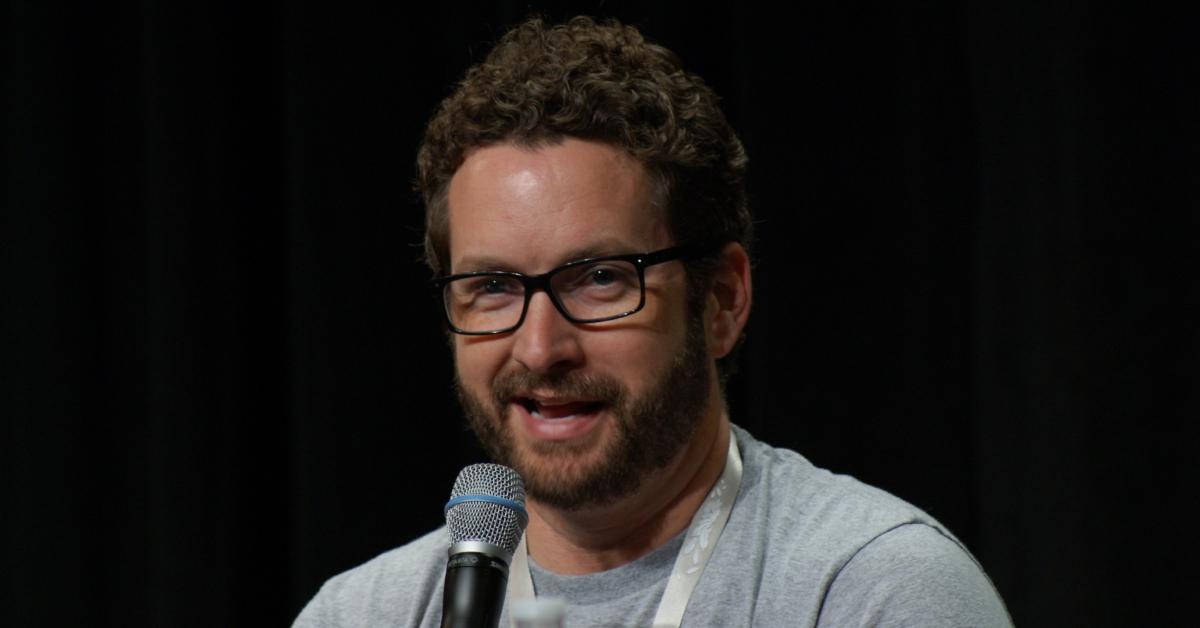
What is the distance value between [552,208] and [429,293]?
1.04 m

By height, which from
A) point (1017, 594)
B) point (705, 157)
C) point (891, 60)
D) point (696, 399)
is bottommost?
point (1017, 594)

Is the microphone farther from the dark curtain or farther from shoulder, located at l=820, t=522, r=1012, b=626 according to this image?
the dark curtain

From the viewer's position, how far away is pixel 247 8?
271 centimetres

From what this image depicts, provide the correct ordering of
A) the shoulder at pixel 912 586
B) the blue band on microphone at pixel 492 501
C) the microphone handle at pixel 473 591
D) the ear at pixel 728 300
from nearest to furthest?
the microphone handle at pixel 473 591 < the blue band on microphone at pixel 492 501 < the shoulder at pixel 912 586 < the ear at pixel 728 300

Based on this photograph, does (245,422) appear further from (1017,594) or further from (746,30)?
(1017,594)

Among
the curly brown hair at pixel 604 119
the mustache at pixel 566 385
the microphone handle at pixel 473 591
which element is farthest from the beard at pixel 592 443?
the microphone handle at pixel 473 591

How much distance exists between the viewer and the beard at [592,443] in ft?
5.26

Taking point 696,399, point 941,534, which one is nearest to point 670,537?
point 696,399

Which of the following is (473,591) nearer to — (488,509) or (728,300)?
(488,509)

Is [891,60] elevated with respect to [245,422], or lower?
elevated

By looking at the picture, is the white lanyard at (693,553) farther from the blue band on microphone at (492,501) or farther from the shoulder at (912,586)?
the blue band on microphone at (492,501)

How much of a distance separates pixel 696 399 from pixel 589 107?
15.6 inches

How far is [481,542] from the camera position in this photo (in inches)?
44.1

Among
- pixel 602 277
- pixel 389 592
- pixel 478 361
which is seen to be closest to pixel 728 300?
pixel 602 277
